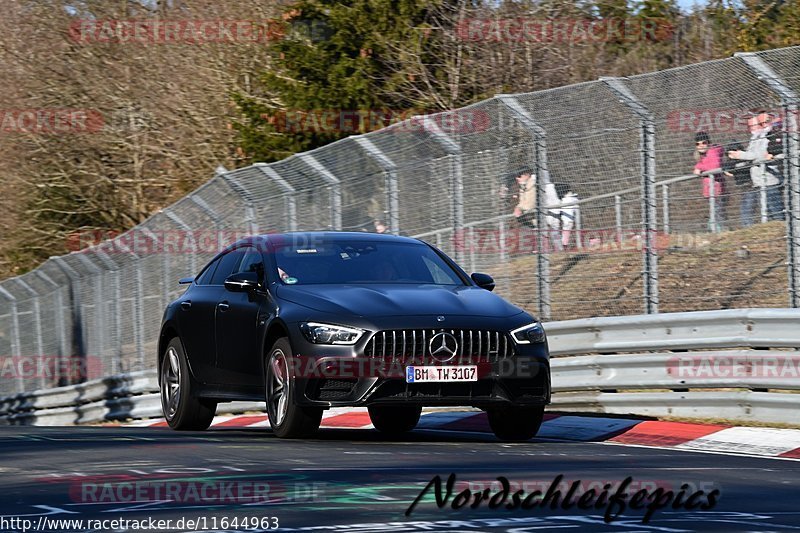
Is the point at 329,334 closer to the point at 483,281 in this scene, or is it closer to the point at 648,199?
the point at 483,281

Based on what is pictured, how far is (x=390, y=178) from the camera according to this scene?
1625 centimetres

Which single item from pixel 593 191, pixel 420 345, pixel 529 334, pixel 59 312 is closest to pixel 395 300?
pixel 420 345

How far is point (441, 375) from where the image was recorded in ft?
34.3

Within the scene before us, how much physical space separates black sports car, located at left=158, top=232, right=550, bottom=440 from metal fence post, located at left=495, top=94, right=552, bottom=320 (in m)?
2.19

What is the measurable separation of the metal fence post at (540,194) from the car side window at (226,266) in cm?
300

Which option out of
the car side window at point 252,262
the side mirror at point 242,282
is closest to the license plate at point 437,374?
the side mirror at point 242,282

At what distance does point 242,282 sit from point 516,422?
2.29 meters

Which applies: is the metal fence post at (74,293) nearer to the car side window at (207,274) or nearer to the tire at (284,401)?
the car side window at (207,274)

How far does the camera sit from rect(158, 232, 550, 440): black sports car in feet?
34.3

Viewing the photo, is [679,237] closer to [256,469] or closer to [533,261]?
[533,261]

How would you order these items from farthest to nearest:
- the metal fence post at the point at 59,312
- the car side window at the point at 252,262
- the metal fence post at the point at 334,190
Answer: the metal fence post at the point at 59,312, the metal fence post at the point at 334,190, the car side window at the point at 252,262

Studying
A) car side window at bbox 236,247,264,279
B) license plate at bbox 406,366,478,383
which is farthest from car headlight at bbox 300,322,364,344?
car side window at bbox 236,247,264,279

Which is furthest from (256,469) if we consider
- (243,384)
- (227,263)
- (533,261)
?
(533,261)

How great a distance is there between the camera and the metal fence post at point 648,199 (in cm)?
1305
